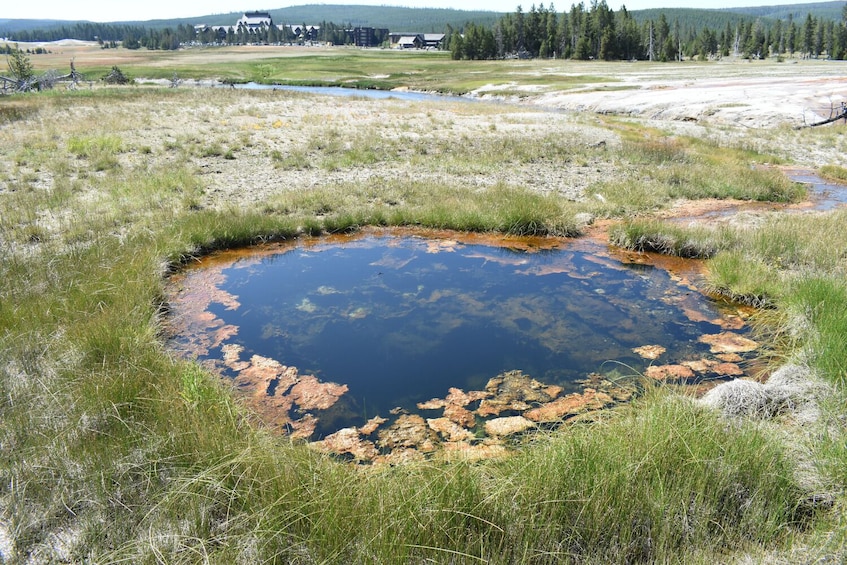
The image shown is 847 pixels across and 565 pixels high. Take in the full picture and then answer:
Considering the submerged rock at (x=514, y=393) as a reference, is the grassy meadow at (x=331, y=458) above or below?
above

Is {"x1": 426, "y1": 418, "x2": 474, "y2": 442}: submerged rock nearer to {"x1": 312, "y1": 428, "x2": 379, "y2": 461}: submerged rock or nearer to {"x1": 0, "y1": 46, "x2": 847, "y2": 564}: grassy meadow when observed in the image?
{"x1": 312, "y1": 428, "x2": 379, "y2": 461}: submerged rock

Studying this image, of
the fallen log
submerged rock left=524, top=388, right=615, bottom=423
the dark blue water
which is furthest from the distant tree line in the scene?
submerged rock left=524, top=388, right=615, bottom=423

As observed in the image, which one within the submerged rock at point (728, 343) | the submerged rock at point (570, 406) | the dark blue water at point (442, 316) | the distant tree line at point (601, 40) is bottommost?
the submerged rock at point (570, 406)

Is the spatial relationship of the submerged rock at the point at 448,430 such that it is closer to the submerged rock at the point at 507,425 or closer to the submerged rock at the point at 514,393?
the submerged rock at the point at 507,425

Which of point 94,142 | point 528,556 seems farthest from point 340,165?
point 528,556

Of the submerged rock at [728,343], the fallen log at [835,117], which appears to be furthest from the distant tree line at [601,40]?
the submerged rock at [728,343]

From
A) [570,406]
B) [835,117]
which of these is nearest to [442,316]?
[570,406]
